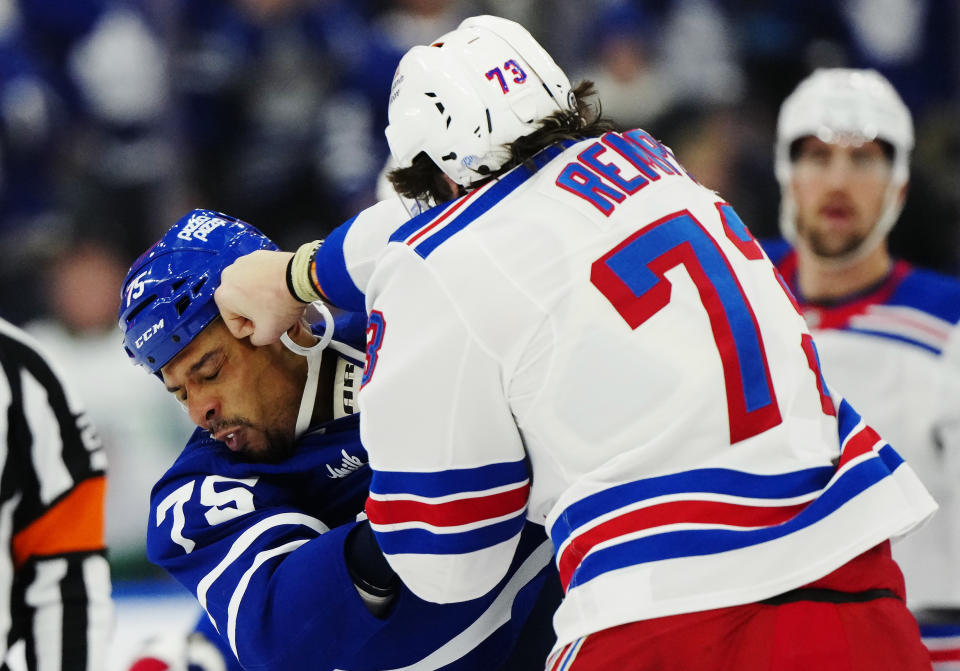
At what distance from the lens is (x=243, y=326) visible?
7.45 feet

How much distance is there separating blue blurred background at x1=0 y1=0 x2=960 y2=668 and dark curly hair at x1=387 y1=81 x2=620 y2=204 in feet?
10.4

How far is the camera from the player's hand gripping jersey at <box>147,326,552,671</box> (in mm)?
2098

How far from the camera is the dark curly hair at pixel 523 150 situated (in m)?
1.87

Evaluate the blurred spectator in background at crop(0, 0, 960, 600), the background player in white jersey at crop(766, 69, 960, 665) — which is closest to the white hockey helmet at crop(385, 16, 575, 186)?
the background player in white jersey at crop(766, 69, 960, 665)

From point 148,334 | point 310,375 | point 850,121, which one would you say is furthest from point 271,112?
point 148,334

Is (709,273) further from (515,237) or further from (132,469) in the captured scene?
(132,469)

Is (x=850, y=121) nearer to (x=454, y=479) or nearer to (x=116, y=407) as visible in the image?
(x=454, y=479)

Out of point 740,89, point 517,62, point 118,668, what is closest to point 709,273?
point 517,62

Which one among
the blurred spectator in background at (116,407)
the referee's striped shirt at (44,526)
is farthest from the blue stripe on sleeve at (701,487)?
the blurred spectator in background at (116,407)

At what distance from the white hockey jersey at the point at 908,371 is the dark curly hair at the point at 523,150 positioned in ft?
5.63

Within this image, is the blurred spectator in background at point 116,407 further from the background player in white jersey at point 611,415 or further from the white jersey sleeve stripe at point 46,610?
the background player in white jersey at point 611,415

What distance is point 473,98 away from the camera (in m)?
1.84

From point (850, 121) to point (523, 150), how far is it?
2.25 meters

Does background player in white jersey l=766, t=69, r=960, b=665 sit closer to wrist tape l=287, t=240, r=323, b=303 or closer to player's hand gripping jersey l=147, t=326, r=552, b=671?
player's hand gripping jersey l=147, t=326, r=552, b=671
